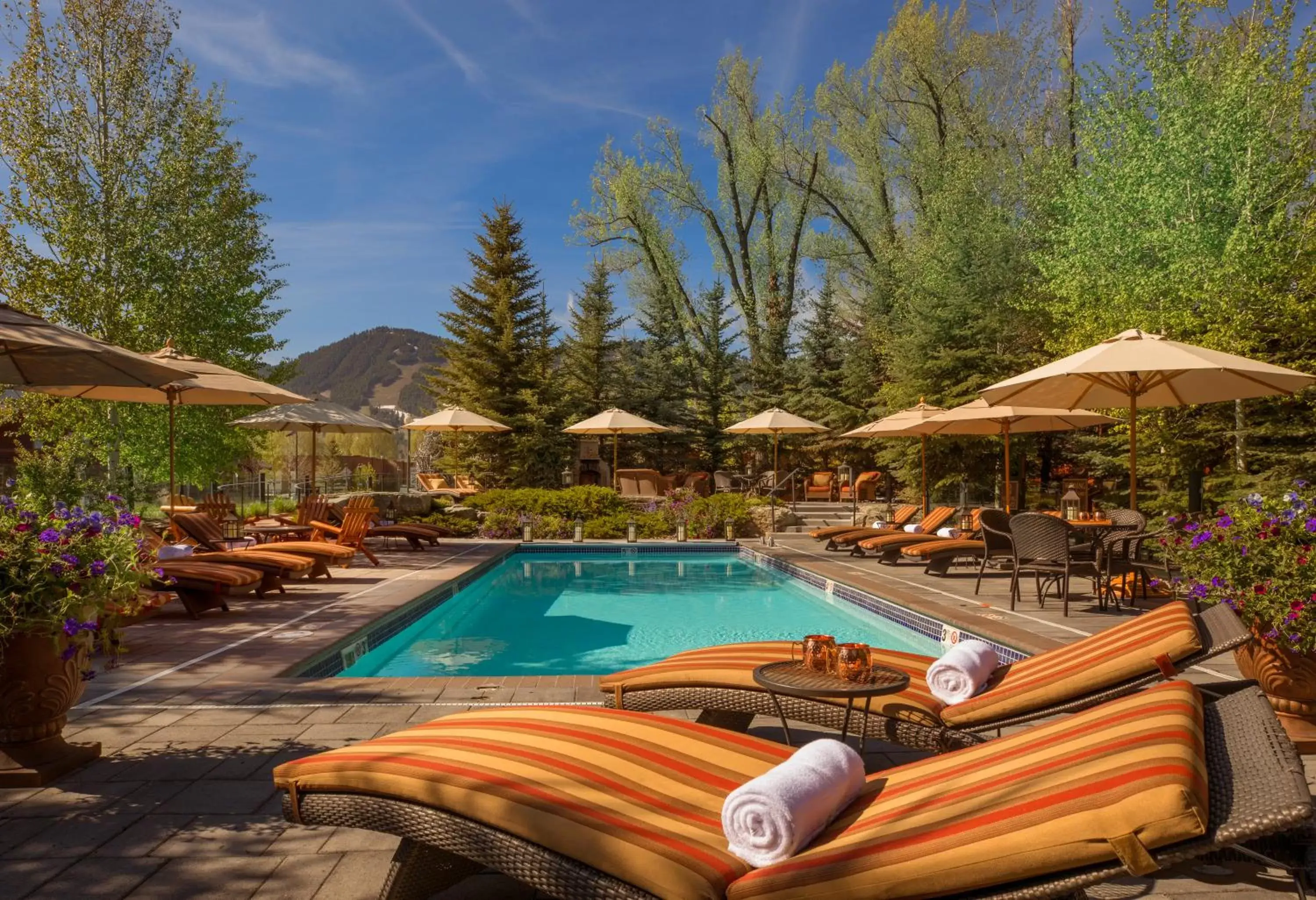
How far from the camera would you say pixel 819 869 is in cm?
165

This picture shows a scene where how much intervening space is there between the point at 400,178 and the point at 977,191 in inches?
574

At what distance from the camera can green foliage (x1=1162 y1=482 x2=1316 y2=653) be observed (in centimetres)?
340

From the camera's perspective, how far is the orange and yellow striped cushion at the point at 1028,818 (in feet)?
4.74

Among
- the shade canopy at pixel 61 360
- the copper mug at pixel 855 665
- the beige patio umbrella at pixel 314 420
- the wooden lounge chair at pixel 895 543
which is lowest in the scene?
the wooden lounge chair at pixel 895 543

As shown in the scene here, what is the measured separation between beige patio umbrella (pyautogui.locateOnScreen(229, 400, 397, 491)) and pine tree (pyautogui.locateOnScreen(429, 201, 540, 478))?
25.3ft

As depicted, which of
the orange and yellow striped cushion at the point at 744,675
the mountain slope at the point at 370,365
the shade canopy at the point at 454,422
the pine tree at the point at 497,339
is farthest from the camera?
the mountain slope at the point at 370,365

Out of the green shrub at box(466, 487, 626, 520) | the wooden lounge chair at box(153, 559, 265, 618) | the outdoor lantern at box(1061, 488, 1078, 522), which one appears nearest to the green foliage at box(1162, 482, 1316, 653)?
the wooden lounge chair at box(153, 559, 265, 618)

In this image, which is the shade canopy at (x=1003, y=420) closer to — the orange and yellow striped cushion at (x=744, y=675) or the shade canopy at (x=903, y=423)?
the shade canopy at (x=903, y=423)

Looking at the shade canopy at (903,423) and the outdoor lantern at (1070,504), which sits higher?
the shade canopy at (903,423)

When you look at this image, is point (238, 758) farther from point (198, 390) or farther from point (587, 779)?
point (198, 390)

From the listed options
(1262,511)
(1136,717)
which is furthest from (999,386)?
(1136,717)

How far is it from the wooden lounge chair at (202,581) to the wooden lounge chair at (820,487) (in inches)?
665

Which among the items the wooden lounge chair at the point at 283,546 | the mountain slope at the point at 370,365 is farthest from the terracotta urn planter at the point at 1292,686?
the mountain slope at the point at 370,365

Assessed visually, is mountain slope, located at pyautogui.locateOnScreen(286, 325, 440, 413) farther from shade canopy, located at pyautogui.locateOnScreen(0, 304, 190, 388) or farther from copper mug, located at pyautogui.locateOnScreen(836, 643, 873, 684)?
copper mug, located at pyautogui.locateOnScreen(836, 643, 873, 684)
